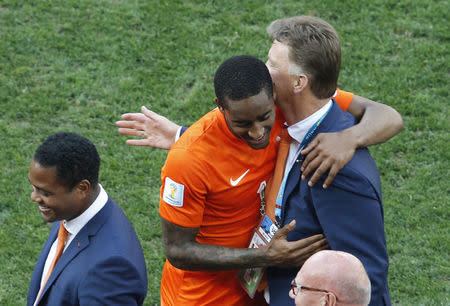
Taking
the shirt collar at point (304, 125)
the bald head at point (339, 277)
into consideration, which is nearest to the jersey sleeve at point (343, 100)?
the shirt collar at point (304, 125)

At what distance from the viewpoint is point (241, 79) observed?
3.91 m

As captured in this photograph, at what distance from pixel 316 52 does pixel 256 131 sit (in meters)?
0.62

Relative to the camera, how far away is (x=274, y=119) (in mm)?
4055

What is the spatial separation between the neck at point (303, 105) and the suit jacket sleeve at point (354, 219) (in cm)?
50

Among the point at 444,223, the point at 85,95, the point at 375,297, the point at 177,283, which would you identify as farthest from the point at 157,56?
the point at 375,297

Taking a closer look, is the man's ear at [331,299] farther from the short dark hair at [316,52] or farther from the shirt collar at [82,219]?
the shirt collar at [82,219]

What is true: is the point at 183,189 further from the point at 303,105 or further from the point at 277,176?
the point at 303,105

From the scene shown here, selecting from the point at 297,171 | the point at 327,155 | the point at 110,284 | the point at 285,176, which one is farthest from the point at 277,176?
the point at 110,284

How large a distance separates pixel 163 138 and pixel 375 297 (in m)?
1.99

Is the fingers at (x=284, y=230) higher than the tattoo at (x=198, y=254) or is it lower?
higher

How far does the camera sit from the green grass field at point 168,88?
6895 millimetres

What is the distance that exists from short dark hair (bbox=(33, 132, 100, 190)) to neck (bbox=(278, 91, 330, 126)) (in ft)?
4.45

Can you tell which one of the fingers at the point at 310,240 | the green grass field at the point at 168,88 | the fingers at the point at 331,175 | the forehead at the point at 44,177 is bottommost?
the green grass field at the point at 168,88

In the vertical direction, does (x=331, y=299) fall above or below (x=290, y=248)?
above
